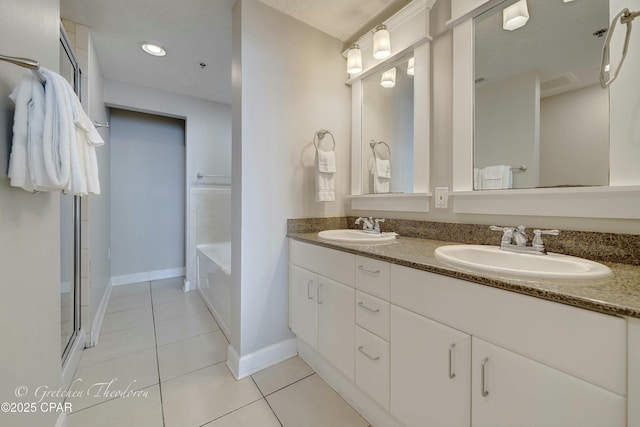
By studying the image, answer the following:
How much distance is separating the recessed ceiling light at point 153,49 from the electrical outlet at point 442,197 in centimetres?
244

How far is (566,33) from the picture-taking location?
41.6 inches

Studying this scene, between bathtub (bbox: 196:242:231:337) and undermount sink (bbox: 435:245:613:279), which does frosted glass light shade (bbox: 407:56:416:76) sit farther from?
bathtub (bbox: 196:242:231:337)

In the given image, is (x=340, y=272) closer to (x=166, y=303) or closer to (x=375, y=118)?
(x=375, y=118)

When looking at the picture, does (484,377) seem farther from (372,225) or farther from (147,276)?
(147,276)

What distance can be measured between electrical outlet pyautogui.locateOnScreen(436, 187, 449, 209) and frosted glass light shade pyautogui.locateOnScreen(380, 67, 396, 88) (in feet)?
2.74

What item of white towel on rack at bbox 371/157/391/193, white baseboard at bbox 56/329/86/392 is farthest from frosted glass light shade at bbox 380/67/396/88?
white baseboard at bbox 56/329/86/392

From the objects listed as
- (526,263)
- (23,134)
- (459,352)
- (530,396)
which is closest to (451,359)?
(459,352)

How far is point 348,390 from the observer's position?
1343 millimetres

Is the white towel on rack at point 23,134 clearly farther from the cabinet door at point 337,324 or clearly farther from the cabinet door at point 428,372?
the cabinet door at point 428,372

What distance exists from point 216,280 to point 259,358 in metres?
0.90

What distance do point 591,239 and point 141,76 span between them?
3584 mm

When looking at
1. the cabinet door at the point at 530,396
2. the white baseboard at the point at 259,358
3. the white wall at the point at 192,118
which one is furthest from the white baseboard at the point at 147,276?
the cabinet door at the point at 530,396

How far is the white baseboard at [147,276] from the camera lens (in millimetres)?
3087

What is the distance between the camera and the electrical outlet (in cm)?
144
